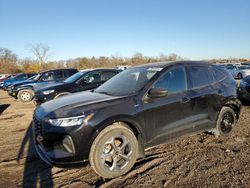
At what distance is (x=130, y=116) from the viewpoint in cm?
403

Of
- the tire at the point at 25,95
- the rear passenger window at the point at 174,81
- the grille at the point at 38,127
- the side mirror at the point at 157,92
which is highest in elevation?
the rear passenger window at the point at 174,81

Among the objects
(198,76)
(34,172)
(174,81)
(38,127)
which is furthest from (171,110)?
(34,172)

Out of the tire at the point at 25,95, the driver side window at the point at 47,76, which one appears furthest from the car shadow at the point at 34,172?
the tire at the point at 25,95

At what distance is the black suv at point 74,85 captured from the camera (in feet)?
32.6

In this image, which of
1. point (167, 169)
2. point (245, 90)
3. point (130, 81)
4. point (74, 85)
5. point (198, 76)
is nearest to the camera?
point (167, 169)

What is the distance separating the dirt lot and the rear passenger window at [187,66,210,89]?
4.11ft

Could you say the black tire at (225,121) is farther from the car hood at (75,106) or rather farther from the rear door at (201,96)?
the car hood at (75,106)

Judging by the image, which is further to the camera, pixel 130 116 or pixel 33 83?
pixel 33 83

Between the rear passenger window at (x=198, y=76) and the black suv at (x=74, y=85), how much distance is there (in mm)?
5775

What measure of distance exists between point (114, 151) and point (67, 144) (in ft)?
2.42

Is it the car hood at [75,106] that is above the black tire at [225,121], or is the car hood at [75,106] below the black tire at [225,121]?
above

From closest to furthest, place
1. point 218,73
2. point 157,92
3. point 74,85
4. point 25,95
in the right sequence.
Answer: point 157,92 → point 218,73 → point 74,85 → point 25,95

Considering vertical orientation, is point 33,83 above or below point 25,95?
above

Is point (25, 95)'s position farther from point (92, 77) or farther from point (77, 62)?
point (77, 62)
